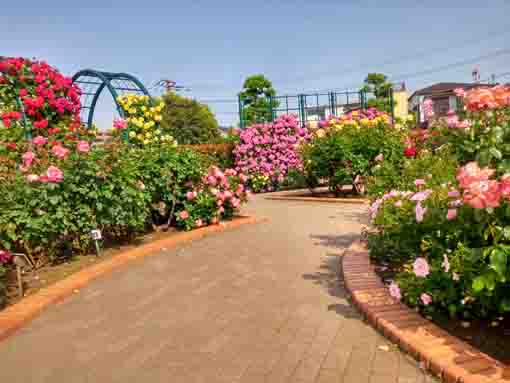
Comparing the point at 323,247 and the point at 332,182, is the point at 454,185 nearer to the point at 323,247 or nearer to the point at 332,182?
the point at 323,247

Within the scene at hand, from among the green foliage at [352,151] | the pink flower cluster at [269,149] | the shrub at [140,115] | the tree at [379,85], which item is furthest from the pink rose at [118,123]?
the tree at [379,85]

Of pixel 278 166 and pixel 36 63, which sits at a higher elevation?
pixel 36 63

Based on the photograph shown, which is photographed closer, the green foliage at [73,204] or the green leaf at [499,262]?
the green leaf at [499,262]

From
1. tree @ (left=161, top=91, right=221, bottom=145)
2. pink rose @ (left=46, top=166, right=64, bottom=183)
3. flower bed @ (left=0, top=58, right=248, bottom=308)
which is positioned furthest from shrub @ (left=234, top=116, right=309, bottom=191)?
tree @ (left=161, top=91, right=221, bottom=145)

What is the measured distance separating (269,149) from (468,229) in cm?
1200

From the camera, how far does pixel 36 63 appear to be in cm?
939

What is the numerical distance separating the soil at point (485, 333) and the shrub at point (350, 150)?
7.11m

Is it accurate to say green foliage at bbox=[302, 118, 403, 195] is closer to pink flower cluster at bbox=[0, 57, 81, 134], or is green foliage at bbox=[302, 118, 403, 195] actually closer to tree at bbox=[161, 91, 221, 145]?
pink flower cluster at bbox=[0, 57, 81, 134]

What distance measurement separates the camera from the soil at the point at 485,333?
2.57 metres

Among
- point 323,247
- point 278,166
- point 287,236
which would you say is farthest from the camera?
point 278,166

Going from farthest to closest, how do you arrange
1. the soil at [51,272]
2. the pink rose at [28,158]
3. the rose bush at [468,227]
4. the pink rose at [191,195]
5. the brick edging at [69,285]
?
the pink rose at [191,195]
the pink rose at [28,158]
the soil at [51,272]
the brick edging at [69,285]
the rose bush at [468,227]

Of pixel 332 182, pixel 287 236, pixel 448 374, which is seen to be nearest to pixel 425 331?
pixel 448 374

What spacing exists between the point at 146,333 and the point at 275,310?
1019mm

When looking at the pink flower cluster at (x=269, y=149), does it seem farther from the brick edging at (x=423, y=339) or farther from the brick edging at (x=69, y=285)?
the brick edging at (x=423, y=339)
